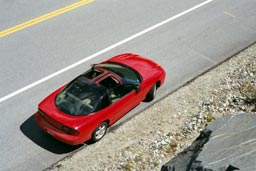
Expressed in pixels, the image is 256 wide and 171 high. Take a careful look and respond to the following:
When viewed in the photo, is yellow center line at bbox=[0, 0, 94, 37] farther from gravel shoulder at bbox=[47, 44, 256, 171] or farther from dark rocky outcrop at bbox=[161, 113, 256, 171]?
dark rocky outcrop at bbox=[161, 113, 256, 171]

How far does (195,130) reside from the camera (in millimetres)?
11453

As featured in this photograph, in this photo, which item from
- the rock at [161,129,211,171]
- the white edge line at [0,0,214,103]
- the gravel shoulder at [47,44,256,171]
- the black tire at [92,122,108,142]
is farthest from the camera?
the white edge line at [0,0,214,103]

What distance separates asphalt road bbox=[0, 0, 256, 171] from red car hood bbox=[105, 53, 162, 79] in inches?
30.8

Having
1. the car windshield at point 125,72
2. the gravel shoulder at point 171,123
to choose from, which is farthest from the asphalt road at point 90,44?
the car windshield at point 125,72

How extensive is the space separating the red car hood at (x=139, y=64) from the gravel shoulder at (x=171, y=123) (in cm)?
91

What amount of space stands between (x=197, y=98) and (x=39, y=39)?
5.94 m

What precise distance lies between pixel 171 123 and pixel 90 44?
4749 mm

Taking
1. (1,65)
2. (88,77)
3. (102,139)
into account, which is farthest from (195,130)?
(1,65)

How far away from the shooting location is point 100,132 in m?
11.6

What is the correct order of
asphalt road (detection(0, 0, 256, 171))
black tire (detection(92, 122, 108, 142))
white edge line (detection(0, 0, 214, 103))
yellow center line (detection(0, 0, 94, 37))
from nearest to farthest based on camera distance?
black tire (detection(92, 122, 108, 142)), asphalt road (detection(0, 0, 256, 171)), white edge line (detection(0, 0, 214, 103)), yellow center line (detection(0, 0, 94, 37))

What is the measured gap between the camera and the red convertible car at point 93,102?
1104 cm

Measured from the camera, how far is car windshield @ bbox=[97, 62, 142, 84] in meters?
12.2

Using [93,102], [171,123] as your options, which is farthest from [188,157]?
[93,102]

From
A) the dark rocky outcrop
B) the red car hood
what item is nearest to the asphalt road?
the red car hood
